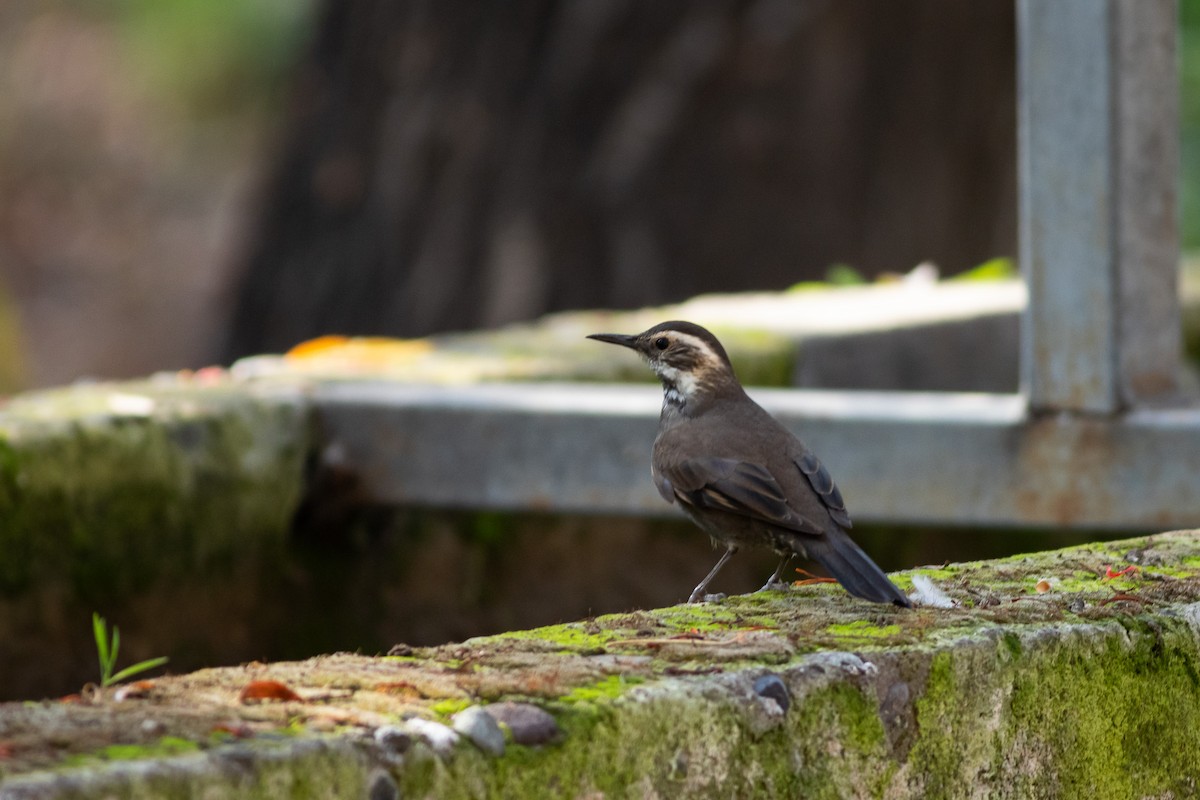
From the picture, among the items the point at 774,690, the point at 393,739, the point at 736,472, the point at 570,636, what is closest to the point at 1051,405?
the point at 736,472

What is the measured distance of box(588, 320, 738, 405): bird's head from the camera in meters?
5.36

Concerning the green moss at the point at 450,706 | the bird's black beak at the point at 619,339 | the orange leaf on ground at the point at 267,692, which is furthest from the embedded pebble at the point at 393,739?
the bird's black beak at the point at 619,339

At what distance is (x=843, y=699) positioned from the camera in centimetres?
308

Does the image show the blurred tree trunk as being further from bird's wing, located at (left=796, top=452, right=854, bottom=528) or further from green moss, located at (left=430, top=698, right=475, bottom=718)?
green moss, located at (left=430, top=698, right=475, bottom=718)

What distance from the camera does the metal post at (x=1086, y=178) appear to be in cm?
568

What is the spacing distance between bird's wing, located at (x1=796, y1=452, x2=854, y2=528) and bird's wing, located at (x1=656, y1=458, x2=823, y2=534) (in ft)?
0.34

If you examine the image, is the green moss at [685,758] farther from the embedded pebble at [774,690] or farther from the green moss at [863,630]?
the green moss at [863,630]

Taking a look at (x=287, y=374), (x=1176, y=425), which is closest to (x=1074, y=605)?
(x=1176, y=425)

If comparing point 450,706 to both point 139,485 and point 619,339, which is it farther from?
point 139,485

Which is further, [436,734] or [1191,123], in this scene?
[1191,123]

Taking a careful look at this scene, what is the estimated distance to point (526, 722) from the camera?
107 inches

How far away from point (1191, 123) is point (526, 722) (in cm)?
2153

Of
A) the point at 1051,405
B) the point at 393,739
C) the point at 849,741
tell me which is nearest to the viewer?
the point at 393,739

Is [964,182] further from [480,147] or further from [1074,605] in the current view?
[1074,605]
